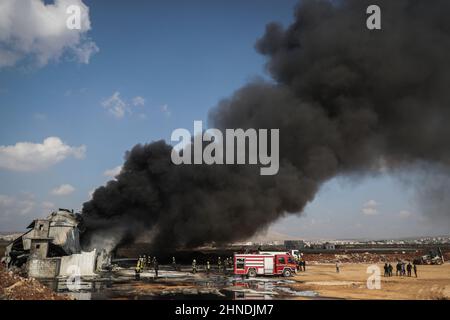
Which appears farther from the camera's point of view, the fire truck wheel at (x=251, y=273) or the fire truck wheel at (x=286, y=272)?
the fire truck wheel at (x=286, y=272)

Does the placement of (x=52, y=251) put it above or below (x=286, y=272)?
above

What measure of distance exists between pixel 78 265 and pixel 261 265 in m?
12.5

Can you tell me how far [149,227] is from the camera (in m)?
42.2

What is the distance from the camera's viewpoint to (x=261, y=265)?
857 inches

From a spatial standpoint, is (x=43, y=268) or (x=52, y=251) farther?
(x=52, y=251)

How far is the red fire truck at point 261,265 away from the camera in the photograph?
70.9 feet

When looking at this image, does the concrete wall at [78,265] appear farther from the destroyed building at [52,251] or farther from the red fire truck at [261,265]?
the red fire truck at [261,265]

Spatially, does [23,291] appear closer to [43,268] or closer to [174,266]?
[43,268]

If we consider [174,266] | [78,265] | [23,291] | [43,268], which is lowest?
[174,266]

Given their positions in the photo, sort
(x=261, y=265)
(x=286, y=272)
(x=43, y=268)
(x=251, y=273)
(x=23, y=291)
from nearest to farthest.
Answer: (x=23, y=291) → (x=43, y=268) → (x=251, y=273) → (x=261, y=265) → (x=286, y=272)

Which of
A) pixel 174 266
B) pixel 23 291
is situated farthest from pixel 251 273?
pixel 23 291

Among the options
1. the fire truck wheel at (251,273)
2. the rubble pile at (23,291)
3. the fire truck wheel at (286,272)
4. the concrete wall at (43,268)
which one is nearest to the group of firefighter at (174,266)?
the fire truck wheel at (251,273)

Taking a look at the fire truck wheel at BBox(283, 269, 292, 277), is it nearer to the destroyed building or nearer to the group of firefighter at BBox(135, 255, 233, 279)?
the group of firefighter at BBox(135, 255, 233, 279)
